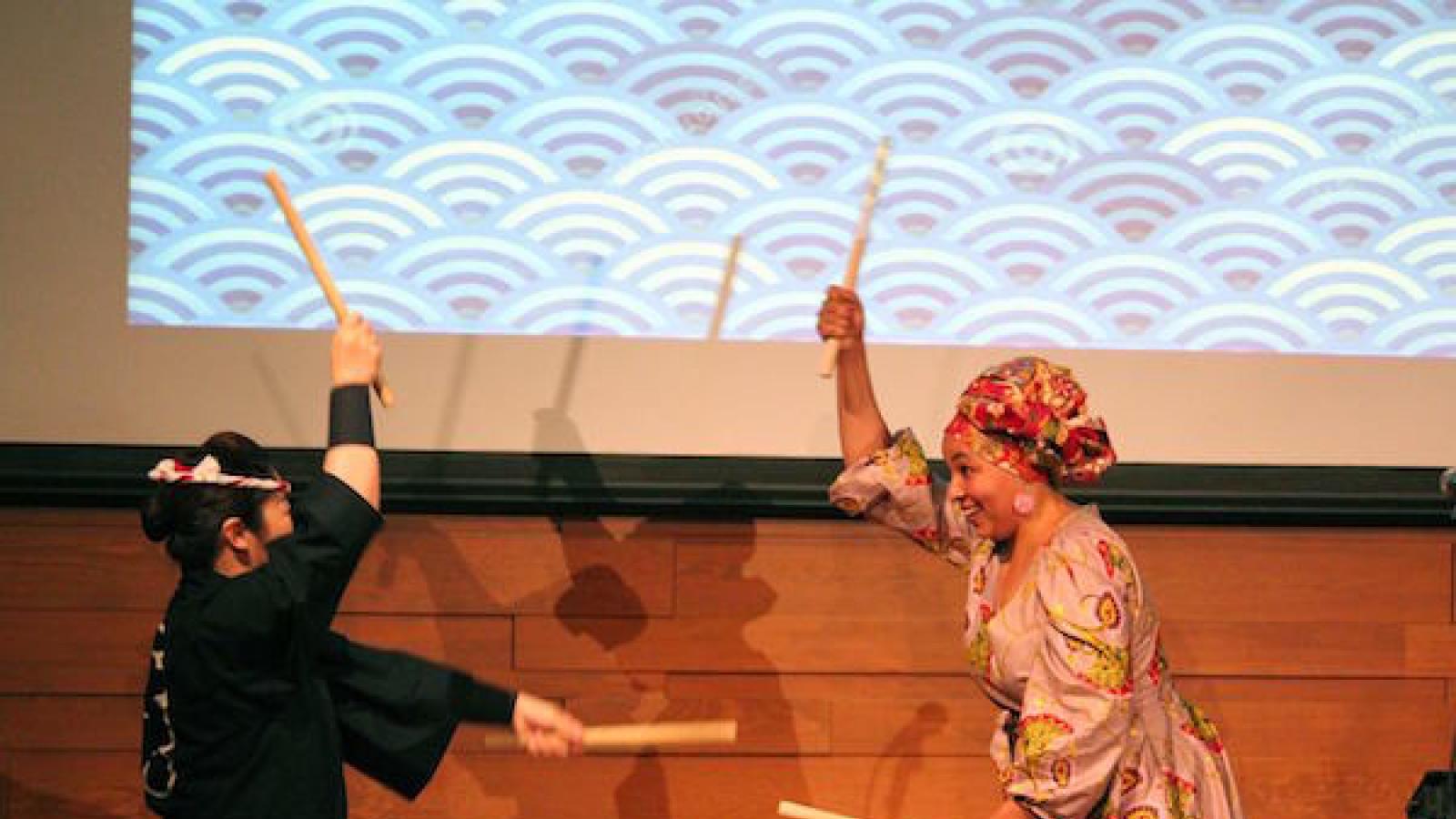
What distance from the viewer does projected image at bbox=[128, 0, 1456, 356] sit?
372cm

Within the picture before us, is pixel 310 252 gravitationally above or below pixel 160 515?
above

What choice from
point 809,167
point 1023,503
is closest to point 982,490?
point 1023,503

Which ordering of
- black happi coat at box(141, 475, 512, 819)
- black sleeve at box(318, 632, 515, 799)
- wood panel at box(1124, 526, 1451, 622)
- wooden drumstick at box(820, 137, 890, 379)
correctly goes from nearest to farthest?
1. black happi coat at box(141, 475, 512, 819)
2. black sleeve at box(318, 632, 515, 799)
3. wooden drumstick at box(820, 137, 890, 379)
4. wood panel at box(1124, 526, 1451, 622)

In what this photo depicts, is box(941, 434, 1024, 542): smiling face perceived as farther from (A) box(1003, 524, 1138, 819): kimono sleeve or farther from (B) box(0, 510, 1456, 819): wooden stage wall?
(B) box(0, 510, 1456, 819): wooden stage wall

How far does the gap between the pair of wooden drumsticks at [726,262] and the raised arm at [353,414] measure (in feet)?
0.22

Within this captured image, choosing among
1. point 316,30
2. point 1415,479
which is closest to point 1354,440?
point 1415,479

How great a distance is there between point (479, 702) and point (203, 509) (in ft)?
1.61

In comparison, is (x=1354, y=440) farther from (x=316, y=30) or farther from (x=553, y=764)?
(x=316, y=30)

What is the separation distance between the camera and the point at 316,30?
12.2 feet

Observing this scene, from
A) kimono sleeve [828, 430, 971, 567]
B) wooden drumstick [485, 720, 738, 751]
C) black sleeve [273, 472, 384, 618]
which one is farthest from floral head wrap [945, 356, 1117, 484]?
black sleeve [273, 472, 384, 618]

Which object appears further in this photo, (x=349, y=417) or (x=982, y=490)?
(x=982, y=490)

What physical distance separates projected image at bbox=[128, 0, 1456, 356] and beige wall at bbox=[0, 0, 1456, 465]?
5 cm

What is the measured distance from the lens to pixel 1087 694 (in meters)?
2.81

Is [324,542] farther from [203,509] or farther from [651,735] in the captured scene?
[651,735]
